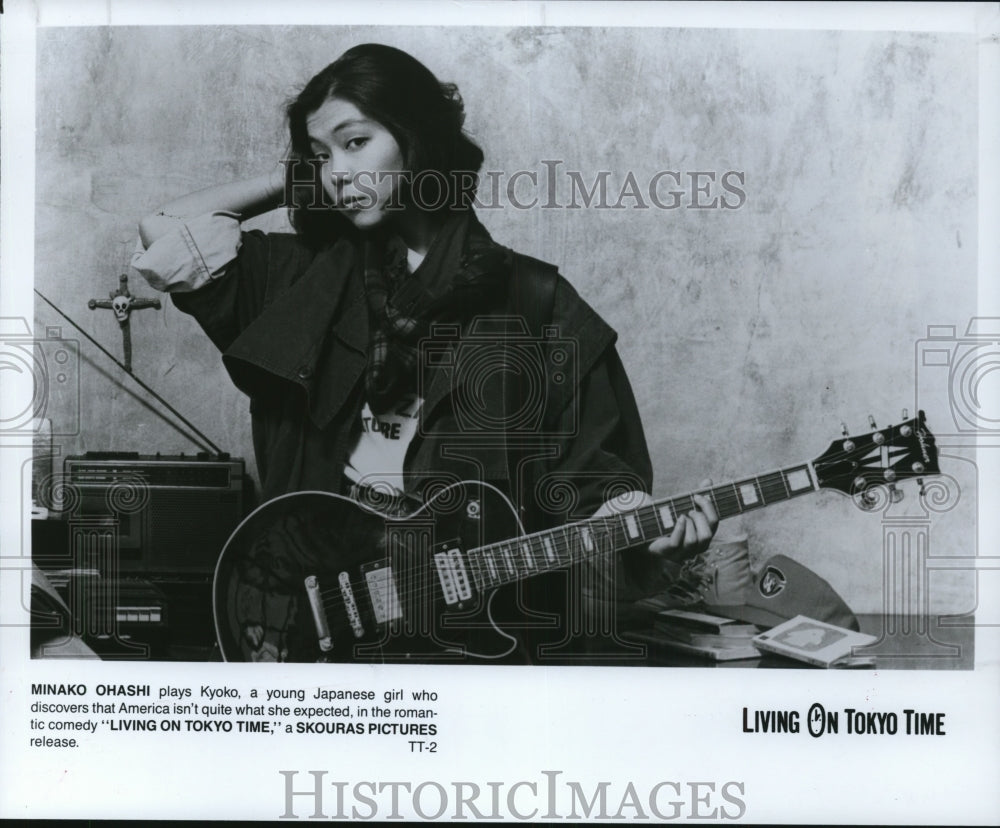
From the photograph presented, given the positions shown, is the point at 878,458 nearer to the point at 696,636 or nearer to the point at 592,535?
the point at 696,636

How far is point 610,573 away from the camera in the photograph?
402 centimetres

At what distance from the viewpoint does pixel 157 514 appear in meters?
4.06

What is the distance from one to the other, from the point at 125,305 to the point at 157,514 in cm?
76

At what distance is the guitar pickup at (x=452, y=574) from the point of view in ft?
13.1

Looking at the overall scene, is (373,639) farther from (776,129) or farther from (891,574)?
(776,129)

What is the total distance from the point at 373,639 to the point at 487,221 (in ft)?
5.05

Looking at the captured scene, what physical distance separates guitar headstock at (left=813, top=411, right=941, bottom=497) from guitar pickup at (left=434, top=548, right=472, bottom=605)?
131cm

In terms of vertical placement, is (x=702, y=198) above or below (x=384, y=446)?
above

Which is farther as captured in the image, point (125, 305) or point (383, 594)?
point (125, 305)

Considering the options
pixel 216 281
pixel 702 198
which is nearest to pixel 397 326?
pixel 216 281

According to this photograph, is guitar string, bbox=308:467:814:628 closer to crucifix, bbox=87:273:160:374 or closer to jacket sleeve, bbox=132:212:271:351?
jacket sleeve, bbox=132:212:271:351

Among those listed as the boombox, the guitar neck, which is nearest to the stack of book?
the guitar neck

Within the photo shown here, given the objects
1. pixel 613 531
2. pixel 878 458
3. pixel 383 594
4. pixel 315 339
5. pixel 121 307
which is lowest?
pixel 383 594

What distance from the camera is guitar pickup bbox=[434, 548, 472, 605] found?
3988mm
